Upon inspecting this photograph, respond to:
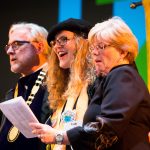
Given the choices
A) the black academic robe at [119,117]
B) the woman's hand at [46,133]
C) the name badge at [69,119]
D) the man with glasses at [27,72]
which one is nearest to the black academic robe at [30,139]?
the man with glasses at [27,72]

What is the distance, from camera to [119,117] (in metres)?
1.31

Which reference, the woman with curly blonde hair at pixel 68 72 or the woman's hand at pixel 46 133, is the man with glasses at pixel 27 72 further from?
the woman's hand at pixel 46 133

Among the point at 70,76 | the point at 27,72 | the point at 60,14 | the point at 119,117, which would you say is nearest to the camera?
the point at 119,117

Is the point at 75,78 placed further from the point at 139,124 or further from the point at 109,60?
the point at 139,124

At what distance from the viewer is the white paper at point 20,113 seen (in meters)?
Answer: 1.63

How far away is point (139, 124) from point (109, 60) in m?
0.25

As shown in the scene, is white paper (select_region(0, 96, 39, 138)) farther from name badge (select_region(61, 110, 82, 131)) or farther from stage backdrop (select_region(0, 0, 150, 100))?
stage backdrop (select_region(0, 0, 150, 100))

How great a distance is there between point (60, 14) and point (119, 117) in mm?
1839

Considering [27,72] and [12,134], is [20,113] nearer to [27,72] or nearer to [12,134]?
[12,134]

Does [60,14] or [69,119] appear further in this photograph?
[60,14]

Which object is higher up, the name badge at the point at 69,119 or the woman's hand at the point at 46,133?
the woman's hand at the point at 46,133

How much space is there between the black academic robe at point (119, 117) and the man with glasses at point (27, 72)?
0.85m

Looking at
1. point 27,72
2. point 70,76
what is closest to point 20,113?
point 70,76

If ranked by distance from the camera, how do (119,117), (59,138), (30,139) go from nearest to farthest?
1. (119,117)
2. (59,138)
3. (30,139)
